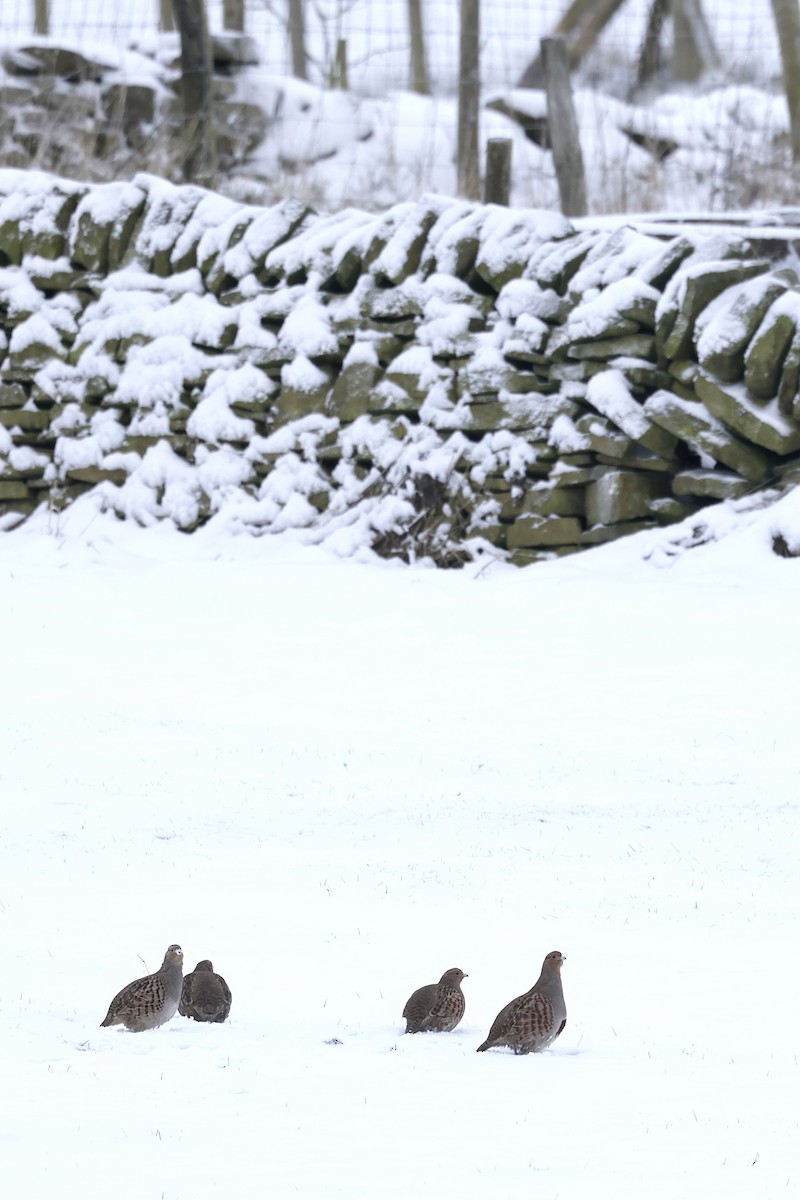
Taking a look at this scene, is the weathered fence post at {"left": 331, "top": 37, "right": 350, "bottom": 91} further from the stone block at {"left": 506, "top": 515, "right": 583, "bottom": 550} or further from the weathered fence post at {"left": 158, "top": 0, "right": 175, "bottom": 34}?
the stone block at {"left": 506, "top": 515, "right": 583, "bottom": 550}

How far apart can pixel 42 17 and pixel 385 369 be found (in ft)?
32.9

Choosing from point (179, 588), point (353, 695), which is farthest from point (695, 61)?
point (353, 695)

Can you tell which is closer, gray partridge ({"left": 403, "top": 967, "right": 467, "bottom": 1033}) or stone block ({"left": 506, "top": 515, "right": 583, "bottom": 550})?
gray partridge ({"left": 403, "top": 967, "right": 467, "bottom": 1033})

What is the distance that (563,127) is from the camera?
1048 cm

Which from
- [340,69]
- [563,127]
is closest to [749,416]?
[563,127]

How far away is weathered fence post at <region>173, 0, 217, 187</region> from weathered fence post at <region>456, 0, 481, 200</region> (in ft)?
6.24

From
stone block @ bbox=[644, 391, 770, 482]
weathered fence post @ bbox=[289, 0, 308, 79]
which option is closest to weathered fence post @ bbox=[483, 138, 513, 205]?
stone block @ bbox=[644, 391, 770, 482]

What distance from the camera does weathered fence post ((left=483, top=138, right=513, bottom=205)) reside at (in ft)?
33.8

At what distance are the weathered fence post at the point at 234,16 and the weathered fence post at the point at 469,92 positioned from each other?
4.18 m

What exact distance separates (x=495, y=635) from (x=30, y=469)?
4006 millimetres

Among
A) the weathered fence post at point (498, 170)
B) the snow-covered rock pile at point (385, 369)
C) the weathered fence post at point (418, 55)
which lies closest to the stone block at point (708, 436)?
the snow-covered rock pile at point (385, 369)

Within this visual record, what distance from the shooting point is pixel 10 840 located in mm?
5375

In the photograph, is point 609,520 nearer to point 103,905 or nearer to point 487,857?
point 487,857

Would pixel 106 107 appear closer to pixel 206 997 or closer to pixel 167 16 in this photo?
pixel 167 16
